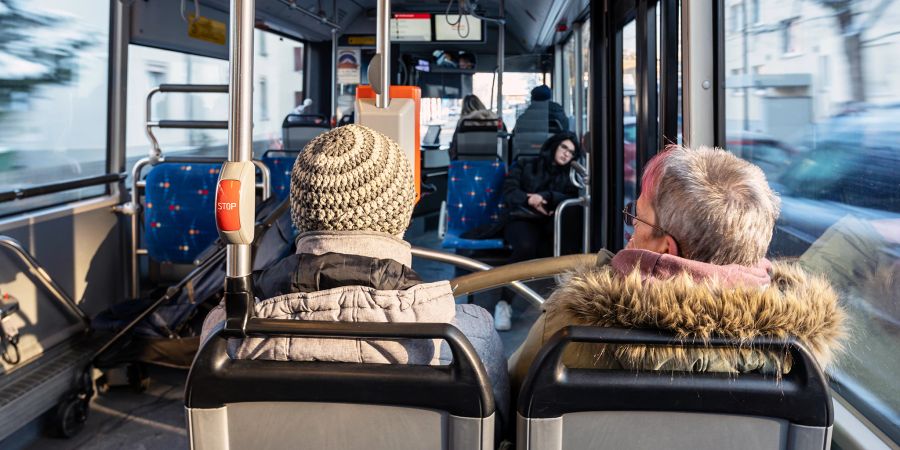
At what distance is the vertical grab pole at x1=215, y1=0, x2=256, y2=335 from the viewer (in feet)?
4.50

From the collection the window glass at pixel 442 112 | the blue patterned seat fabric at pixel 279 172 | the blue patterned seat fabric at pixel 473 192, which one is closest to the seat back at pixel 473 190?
the blue patterned seat fabric at pixel 473 192

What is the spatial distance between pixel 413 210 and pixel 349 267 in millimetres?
2386

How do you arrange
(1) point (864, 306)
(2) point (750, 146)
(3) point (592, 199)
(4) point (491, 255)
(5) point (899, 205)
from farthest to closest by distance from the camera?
1. (4) point (491, 255)
2. (3) point (592, 199)
3. (2) point (750, 146)
4. (1) point (864, 306)
5. (5) point (899, 205)

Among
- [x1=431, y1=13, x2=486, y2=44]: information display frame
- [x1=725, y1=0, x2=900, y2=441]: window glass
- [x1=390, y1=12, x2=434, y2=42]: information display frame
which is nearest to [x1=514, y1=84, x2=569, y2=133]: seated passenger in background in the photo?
[x1=431, y1=13, x2=486, y2=44]: information display frame

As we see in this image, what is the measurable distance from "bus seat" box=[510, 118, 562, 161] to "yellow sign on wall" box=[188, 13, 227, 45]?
3.07 meters

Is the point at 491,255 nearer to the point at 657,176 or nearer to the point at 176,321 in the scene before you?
the point at 176,321

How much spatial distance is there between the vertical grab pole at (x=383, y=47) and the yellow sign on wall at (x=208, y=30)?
362 centimetres

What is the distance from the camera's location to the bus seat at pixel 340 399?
1.32 meters

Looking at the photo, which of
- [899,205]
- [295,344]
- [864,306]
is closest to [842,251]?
[864,306]

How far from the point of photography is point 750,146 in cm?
283

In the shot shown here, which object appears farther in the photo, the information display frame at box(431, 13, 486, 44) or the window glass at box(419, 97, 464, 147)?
the window glass at box(419, 97, 464, 147)

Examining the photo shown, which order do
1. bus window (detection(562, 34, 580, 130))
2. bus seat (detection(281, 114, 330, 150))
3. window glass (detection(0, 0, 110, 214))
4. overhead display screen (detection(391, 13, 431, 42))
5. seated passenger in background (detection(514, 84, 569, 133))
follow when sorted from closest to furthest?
1. window glass (detection(0, 0, 110, 214))
2. bus seat (detection(281, 114, 330, 150))
3. seated passenger in background (detection(514, 84, 569, 133))
4. overhead display screen (detection(391, 13, 431, 42))
5. bus window (detection(562, 34, 580, 130))

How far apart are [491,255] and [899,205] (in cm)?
444

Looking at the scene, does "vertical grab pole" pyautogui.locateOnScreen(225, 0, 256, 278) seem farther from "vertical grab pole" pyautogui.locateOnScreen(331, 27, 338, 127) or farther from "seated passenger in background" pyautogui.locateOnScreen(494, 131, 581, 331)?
"vertical grab pole" pyautogui.locateOnScreen(331, 27, 338, 127)
